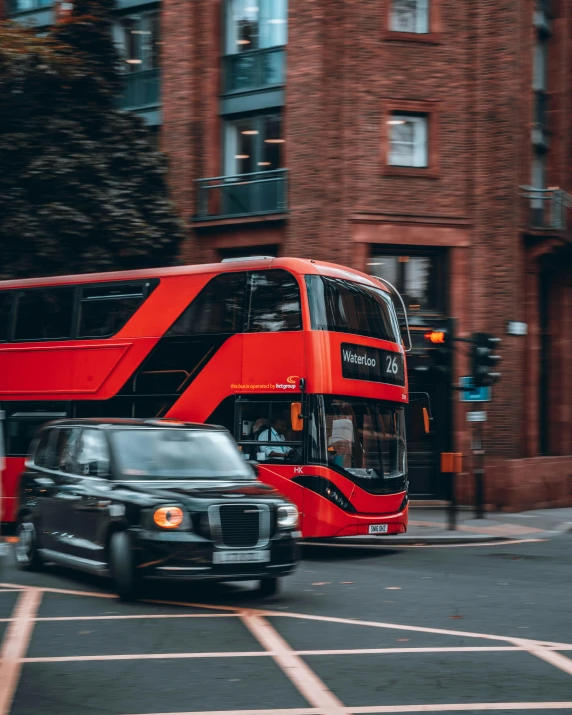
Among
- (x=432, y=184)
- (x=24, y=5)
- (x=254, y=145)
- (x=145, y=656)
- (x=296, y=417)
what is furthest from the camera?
(x=24, y=5)

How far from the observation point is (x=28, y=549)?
12523 mm

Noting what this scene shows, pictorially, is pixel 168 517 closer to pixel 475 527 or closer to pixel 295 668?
pixel 295 668

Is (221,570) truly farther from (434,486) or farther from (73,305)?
(434,486)

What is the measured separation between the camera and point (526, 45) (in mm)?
24578

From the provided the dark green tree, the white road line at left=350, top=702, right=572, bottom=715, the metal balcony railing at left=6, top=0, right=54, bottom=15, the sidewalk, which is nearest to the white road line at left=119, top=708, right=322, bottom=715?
the white road line at left=350, top=702, right=572, bottom=715

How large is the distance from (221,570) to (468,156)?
16.1m

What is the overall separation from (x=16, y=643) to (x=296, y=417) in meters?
7.23

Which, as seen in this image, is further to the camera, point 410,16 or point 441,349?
point 410,16

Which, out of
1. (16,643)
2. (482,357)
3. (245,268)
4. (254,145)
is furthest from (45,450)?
(254,145)

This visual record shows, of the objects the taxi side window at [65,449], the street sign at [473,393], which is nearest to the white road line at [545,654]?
the taxi side window at [65,449]

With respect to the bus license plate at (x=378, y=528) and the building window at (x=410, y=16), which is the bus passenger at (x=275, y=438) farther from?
the building window at (x=410, y=16)

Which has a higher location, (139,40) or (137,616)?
(139,40)

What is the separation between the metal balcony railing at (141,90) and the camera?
2736cm

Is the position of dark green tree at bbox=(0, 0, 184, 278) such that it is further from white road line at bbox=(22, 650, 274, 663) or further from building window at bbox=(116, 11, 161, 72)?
white road line at bbox=(22, 650, 274, 663)
